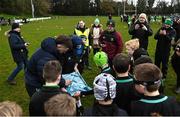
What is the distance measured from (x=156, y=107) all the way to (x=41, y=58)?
2.61 m

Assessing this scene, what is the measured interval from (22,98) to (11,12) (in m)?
83.7

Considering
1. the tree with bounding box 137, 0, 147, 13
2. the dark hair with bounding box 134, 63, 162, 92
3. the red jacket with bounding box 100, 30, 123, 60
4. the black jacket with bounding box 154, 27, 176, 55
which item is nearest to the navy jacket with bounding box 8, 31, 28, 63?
the red jacket with bounding box 100, 30, 123, 60

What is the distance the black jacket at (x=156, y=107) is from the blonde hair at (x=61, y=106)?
3.58 ft

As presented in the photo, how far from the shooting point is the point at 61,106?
353 cm

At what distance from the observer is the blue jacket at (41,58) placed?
6.25 metres

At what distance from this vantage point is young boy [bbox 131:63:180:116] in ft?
14.2

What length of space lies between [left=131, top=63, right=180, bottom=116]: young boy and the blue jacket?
219 cm

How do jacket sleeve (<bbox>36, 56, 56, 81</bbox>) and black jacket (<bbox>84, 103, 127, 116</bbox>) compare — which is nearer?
black jacket (<bbox>84, 103, 127, 116</bbox>)

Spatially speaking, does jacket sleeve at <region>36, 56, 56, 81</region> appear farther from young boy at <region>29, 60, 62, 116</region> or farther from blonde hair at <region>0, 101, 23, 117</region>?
blonde hair at <region>0, 101, 23, 117</region>

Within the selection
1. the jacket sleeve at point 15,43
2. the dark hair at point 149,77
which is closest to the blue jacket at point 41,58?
the dark hair at point 149,77

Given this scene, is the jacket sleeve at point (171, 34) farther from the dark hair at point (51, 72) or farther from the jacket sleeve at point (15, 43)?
the dark hair at point (51, 72)

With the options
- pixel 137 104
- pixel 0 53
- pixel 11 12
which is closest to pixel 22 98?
pixel 137 104

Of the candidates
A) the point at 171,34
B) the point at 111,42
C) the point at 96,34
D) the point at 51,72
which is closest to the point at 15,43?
the point at 111,42

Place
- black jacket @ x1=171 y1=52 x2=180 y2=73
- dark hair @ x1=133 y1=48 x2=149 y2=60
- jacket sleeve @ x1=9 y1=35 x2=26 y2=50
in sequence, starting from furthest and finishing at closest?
jacket sleeve @ x1=9 y1=35 x2=26 y2=50 → black jacket @ x1=171 y1=52 x2=180 y2=73 → dark hair @ x1=133 y1=48 x2=149 y2=60
